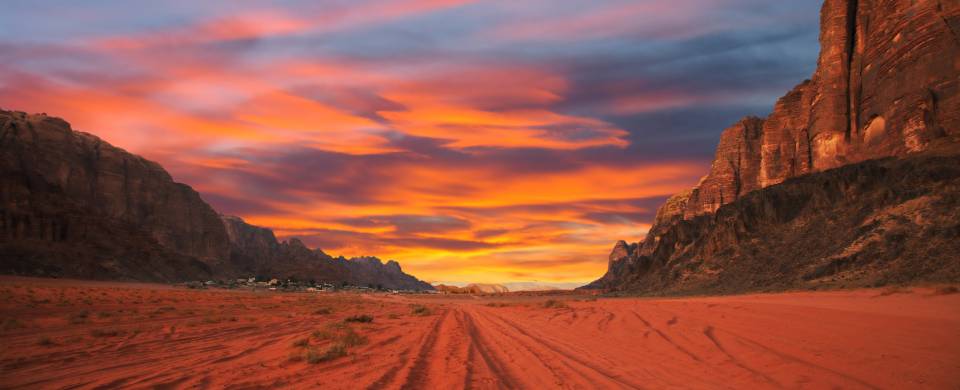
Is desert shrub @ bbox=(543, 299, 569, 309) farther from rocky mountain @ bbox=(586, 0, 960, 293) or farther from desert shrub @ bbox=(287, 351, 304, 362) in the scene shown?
desert shrub @ bbox=(287, 351, 304, 362)

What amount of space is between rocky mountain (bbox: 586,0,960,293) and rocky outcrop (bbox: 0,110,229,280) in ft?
293

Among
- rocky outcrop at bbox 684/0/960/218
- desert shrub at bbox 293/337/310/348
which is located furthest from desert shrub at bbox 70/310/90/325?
rocky outcrop at bbox 684/0/960/218

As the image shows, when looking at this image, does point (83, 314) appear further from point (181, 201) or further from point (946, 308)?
point (181, 201)

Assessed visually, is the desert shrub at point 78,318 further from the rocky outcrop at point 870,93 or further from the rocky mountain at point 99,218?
the rocky outcrop at point 870,93

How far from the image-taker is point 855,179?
54.5 meters

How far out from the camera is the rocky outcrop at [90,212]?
251 feet

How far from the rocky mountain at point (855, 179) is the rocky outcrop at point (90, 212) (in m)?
89.2

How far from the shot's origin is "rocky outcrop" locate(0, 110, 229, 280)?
76.4 m

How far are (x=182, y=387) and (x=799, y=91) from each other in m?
111

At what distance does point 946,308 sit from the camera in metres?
14.2

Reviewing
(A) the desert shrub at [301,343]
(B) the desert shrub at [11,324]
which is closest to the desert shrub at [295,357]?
(A) the desert shrub at [301,343]

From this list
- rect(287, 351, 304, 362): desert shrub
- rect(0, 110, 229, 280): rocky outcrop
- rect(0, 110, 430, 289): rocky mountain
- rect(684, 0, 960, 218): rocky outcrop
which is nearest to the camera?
rect(287, 351, 304, 362): desert shrub

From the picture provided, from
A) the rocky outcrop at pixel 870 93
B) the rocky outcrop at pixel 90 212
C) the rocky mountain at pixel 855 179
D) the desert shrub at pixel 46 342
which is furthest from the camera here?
the rocky outcrop at pixel 90 212

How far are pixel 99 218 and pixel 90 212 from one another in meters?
2.42
